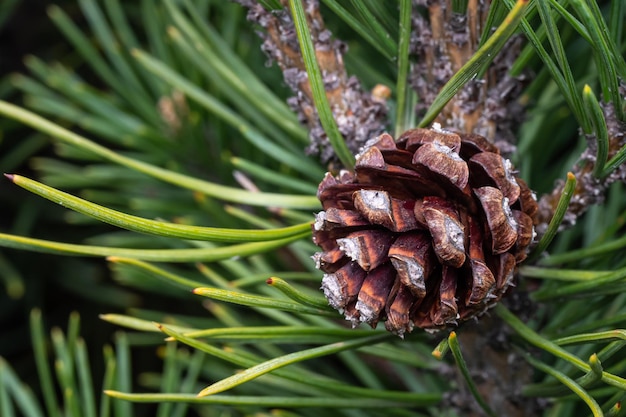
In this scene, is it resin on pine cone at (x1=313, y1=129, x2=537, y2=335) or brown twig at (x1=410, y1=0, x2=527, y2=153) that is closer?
resin on pine cone at (x1=313, y1=129, x2=537, y2=335)

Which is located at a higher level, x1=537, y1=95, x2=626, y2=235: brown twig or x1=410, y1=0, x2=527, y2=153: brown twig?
x1=410, y1=0, x2=527, y2=153: brown twig

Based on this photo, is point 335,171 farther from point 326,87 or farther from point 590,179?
point 590,179

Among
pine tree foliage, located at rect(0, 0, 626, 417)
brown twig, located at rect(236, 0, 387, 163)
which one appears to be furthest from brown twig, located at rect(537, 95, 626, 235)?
brown twig, located at rect(236, 0, 387, 163)

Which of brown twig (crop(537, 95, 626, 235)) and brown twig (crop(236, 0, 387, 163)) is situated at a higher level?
brown twig (crop(236, 0, 387, 163))

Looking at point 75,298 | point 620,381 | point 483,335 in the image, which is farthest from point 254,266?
point 75,298

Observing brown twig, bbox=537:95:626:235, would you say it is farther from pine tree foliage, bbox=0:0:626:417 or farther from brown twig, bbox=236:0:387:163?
brown twig, bbox=236:0:387:163

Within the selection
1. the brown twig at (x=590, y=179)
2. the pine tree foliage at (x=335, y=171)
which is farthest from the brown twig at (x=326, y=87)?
the brown twig at (x=590, y=179)

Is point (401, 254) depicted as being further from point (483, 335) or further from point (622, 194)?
point (622, 194)

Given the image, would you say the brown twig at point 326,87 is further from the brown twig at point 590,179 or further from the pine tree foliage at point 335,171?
the brown twig at point 590,179

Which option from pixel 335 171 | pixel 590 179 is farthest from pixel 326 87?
pixel 590 179
